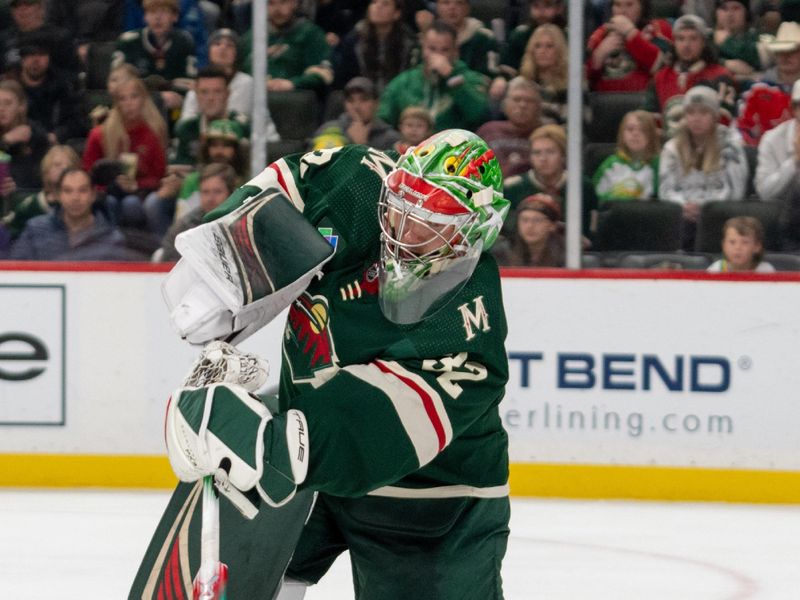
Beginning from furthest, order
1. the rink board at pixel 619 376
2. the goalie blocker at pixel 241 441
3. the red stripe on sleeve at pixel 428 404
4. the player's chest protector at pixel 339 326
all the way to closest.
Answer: the rink board at pixel 619 376
the player's chest protector at pixel 339 326
the red stripe on sleeve at pixel 428 404
the goalie blocker at pixel 241 441

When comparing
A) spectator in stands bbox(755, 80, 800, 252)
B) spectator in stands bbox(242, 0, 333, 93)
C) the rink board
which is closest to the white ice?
the rink board

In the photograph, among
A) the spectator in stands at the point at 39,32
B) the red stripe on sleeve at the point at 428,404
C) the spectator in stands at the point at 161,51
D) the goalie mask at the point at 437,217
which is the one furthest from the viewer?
the spectator in stands at the point at 39,32

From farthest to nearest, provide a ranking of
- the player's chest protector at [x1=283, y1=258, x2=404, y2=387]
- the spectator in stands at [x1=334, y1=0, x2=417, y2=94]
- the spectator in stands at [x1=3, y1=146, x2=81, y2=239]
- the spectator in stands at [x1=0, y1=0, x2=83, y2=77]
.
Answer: the spectator in stands at [x1=0, y1=0, x2=83, y2=77]
the spectator in stands at [x1=334, y1=0, x2=417, y2=94]
the spectator in stands at [x1=3, y1=146, x2=81, y2=239]
the player's chest protector at [x1=283, y1=258, x2=404, y2=387]

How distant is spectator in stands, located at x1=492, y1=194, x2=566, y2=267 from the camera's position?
545 cm

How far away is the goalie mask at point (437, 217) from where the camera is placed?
2.14 metres

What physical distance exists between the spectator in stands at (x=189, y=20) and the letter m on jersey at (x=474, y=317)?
4.11m

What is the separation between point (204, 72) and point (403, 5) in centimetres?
82

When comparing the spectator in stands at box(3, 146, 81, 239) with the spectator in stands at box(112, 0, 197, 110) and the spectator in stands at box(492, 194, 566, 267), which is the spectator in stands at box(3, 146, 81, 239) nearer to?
the spectator in stands at box(112, 0, 197, 110)

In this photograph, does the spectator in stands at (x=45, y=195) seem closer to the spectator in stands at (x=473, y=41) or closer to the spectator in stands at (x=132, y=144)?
the spectator in stands at (x=132, y=144)

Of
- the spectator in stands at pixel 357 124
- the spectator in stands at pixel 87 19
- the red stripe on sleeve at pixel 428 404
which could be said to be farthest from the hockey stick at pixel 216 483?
the spectator in stands at pixel 87 19

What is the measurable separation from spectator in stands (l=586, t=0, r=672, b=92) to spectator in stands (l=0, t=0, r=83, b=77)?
82.4 inches

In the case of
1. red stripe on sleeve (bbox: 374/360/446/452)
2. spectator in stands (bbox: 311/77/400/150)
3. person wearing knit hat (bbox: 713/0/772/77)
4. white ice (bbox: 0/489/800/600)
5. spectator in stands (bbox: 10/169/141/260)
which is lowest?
white ice (bbox: 0/489/800/600)

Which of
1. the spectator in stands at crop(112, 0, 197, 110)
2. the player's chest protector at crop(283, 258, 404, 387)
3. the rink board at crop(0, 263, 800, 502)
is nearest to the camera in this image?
the player's chest protector at crop(283, 258, 404, 387)

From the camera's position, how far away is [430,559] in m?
2.38
